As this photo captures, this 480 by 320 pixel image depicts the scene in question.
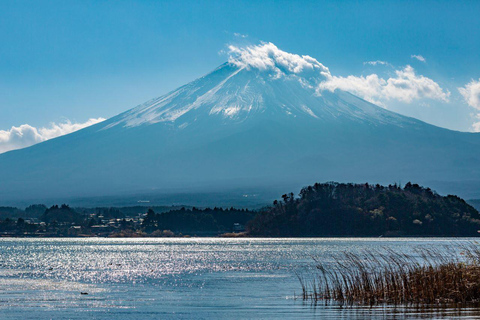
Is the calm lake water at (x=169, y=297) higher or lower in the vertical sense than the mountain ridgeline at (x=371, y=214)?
lower

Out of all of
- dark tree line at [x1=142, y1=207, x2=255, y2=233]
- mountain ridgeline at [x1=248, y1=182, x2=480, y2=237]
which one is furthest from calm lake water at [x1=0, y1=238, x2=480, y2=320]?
dark tree line at [x1=142, y1=207, x2=255, y2=233]

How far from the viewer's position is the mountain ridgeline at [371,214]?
520 ft

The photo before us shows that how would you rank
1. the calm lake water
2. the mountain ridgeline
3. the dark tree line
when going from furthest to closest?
the dark tree line < the mountain ridgeline < the calm lake water

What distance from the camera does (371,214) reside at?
161375 millimetres

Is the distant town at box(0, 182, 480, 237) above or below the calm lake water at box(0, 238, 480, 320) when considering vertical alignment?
Result: above

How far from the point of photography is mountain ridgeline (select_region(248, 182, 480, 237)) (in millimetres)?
158500

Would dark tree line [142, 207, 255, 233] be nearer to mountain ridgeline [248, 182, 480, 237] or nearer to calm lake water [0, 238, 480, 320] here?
mountain ridgeline [248, 182, 480, 237]

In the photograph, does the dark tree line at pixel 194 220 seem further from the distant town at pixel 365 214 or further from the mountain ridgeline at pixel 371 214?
the mountain ridgeline at pixel 371 214

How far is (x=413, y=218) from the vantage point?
161 m

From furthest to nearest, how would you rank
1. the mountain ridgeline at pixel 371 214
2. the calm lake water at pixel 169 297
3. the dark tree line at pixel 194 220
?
the dark tree line at pixel 194 220
the mountain ridgeline at pixel 371 214
the calm lake water at pixel 169 297

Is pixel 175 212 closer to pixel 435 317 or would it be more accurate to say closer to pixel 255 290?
pixel 255 290

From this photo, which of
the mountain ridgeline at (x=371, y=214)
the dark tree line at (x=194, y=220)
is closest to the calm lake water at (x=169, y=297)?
the mountain ridgeline at (x=371, y=214)

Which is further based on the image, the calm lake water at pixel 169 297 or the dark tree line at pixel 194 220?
the dark tree line at pixel 194 220

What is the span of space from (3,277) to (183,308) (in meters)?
23.1
